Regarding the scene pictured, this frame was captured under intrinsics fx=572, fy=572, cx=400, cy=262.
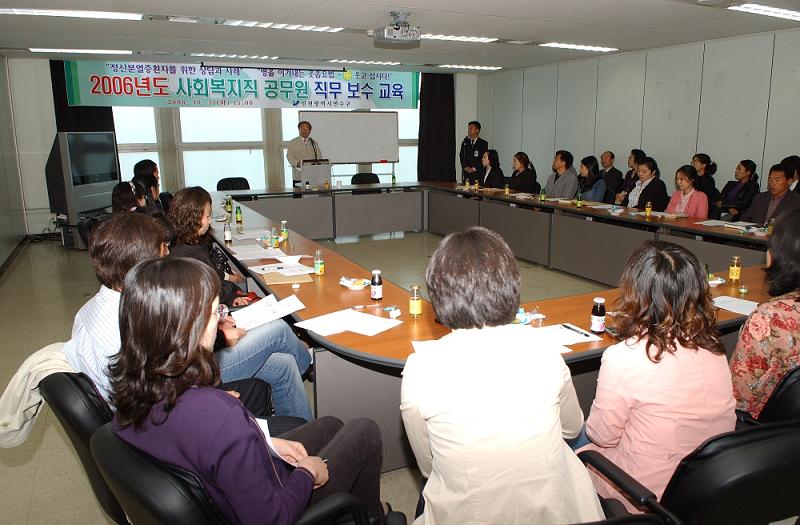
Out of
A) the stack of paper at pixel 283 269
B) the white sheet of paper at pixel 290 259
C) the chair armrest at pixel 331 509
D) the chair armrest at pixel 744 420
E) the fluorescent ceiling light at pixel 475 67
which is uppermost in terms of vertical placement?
the fluorescent ceiling light at pixel 475 67

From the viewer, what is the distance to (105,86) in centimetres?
846

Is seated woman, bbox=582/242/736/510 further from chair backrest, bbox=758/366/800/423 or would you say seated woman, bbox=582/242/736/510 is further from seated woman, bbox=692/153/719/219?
seated woman, bbox=692/153/719/219

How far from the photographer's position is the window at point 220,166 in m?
9.64

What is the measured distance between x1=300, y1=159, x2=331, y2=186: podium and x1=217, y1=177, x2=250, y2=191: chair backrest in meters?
0.85

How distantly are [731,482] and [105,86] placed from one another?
30.6 ft

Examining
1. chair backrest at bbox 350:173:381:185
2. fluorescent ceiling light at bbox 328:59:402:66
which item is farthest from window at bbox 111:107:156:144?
chair backrest at bbox 350:173:381:185

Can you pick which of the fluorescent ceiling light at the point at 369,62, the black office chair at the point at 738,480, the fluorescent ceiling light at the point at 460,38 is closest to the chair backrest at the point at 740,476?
A: the black office chair at the point at 738,480

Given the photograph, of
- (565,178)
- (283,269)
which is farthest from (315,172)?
(283,269)

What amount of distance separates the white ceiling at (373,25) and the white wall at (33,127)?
70 cm

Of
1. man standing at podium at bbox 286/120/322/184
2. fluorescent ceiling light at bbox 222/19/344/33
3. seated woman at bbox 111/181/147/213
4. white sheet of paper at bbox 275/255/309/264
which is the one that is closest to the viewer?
white sheet of paper at bbox 275/255/309/264

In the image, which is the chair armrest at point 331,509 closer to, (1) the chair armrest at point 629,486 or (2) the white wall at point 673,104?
(1) the chair armrest at point 629,486

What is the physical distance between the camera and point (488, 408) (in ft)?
4.16

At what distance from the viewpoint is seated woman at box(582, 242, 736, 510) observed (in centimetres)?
164

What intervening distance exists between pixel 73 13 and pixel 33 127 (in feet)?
13.6
